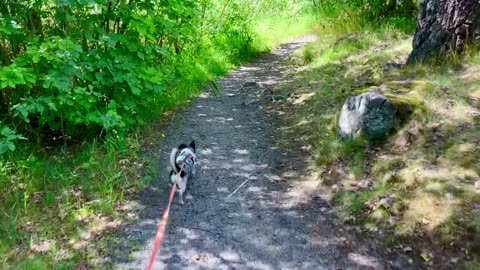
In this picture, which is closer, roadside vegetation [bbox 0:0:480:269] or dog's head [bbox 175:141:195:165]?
roadside vegetation [bbox 0:0:480:269]

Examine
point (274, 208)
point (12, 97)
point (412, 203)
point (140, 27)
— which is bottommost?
point (274, 208)

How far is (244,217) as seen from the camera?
3.77 m

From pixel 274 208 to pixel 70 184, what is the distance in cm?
227

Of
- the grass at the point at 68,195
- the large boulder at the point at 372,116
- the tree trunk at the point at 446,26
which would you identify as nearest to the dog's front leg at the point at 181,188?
the grass at the point at 68,195

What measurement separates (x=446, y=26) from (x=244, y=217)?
3.68 meters

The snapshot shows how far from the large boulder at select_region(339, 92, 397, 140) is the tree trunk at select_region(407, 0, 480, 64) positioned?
5.13 ft

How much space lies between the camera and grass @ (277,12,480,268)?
314 centimetres

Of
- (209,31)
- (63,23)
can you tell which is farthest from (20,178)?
(209,31)

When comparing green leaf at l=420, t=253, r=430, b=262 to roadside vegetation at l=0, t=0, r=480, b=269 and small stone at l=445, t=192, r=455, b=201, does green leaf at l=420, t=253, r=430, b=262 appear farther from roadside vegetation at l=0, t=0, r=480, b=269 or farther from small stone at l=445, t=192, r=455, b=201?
small stone at l=445, t=192, r=455, b=201

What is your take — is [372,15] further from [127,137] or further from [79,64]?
[79,64]

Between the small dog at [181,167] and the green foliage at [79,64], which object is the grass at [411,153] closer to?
the small dog at [181,167]

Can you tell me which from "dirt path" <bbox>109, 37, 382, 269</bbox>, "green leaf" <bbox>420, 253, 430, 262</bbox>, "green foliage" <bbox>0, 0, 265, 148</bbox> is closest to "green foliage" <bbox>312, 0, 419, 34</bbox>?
"dirt path" <bbox>109, 37, 382, 269</bbox>

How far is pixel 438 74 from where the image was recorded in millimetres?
4938

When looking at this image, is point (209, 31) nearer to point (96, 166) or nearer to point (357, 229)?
point (96, 166)
